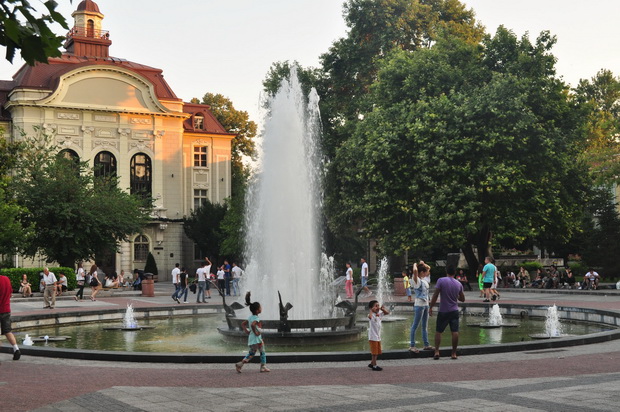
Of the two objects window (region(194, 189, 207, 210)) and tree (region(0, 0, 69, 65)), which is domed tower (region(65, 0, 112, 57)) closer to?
window (region(194, 189, 207, 210))

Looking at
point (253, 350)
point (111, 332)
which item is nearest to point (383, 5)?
point (111, 332)

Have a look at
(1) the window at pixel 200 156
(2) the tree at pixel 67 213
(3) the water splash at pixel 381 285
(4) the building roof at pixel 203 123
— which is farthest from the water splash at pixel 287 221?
(1) the window at pixel 200 156

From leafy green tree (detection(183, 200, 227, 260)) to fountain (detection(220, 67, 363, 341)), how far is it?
132 ft

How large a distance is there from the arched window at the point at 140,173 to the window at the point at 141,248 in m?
3.79

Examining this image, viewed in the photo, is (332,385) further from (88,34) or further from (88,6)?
(88,6)

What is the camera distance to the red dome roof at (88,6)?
68.2m

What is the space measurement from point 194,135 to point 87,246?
26700 mm

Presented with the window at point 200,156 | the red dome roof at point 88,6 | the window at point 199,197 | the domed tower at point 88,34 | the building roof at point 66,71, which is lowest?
the window at point 199,197

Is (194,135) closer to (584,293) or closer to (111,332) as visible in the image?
(584,293)

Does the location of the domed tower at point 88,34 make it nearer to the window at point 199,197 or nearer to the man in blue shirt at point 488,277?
the window at point 199,197

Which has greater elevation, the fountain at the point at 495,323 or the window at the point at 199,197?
the window at the point at 199,197

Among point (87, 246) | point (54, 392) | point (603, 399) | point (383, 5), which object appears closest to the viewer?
point (603, 399)

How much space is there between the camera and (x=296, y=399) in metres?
9.56

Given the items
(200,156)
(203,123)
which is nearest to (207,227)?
(200,156)
